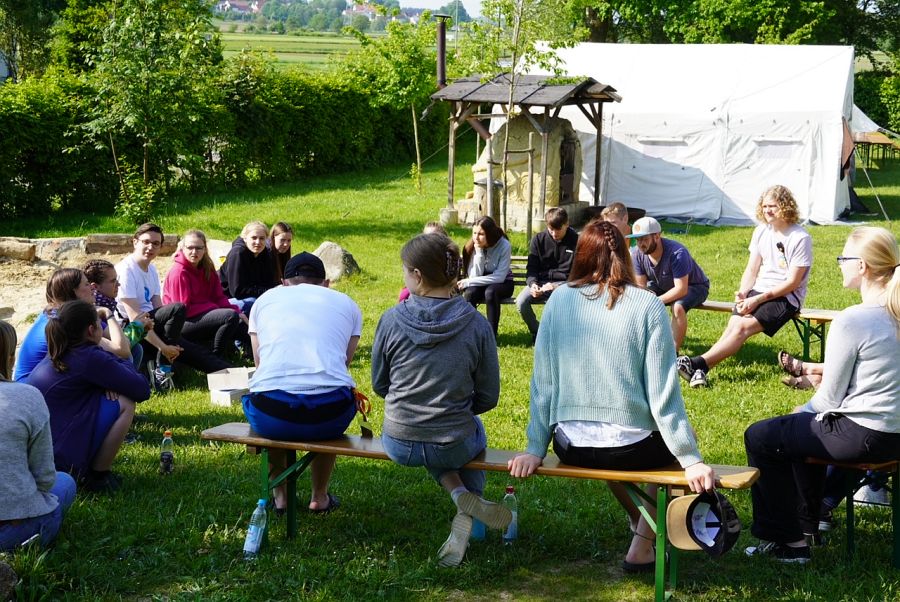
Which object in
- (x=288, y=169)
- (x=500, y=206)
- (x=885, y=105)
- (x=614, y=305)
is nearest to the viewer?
(x=614, y=305)

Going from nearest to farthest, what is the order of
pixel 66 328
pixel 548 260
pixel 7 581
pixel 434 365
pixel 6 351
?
1. pixel 7 581
2. pixel 6 351
3. pixel 434 365
4. pixel 66 328
5. pixel 548 260

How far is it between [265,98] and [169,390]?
1394 cm

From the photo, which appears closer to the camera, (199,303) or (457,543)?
(457,543)

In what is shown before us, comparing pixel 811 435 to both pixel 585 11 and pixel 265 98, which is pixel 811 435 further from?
pixel 585 11

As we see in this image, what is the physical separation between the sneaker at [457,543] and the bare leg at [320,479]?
881mm

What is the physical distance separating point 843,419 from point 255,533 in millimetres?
2684

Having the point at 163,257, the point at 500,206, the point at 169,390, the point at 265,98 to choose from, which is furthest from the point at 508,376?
the point at 265,98

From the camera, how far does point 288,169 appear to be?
2203 cm

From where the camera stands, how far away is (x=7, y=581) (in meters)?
3.87

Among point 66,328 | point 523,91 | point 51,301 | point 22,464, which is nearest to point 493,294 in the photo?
point 51,301

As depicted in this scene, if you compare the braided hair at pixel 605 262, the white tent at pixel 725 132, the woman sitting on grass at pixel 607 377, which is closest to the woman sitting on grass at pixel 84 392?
the woman sitting on grass at pixel 607 377

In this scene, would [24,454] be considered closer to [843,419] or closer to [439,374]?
[439,374]

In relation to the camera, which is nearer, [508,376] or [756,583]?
[756,583]

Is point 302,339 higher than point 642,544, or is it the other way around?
point 302,339
